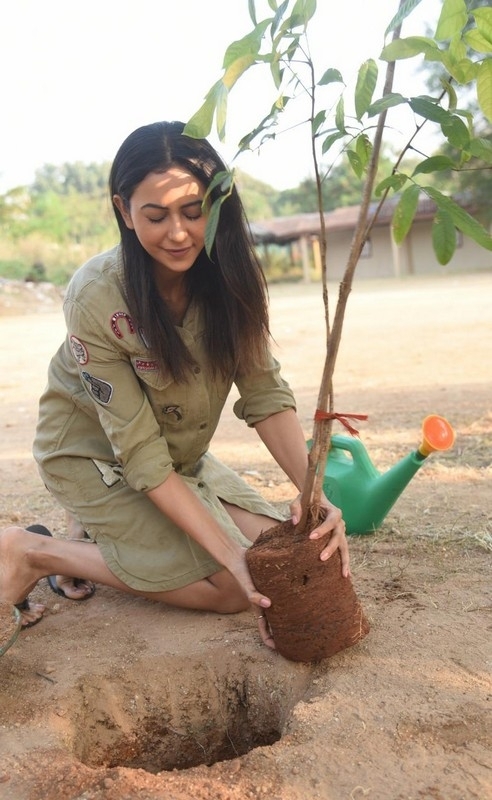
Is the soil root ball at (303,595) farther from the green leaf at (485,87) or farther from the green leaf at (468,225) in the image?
the green leaf at (485,87)

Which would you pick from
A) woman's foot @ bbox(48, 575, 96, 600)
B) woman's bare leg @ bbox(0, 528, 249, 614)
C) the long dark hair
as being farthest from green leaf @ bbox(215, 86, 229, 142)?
woman's foot @ bbox(48, 575, 96, 600)

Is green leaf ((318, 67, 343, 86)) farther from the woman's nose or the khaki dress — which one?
the khaki dress

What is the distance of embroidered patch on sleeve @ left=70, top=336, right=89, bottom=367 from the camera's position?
5.95 ft

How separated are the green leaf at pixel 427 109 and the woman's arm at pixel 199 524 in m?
0.93

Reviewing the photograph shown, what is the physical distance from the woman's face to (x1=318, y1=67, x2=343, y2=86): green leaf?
19.0 inches

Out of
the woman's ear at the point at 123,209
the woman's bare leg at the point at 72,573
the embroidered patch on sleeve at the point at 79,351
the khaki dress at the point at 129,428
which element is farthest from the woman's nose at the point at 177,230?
the woman's bare leg at the point at 72,573

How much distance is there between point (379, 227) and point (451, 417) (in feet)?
59.6

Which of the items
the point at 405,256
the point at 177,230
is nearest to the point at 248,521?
the point at 177,230

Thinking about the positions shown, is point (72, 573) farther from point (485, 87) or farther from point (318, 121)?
point (485, 87)

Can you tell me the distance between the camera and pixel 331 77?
1205mm

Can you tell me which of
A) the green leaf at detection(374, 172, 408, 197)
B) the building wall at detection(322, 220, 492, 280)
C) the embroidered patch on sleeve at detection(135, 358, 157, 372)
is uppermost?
the green leaf at detection(374, 172, 408, 197)

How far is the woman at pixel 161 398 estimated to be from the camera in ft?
5.51

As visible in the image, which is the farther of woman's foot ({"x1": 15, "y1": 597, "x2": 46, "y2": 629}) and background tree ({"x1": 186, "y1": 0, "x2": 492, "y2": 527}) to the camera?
woman's foot ({"x1": 15, "y1": 597, "x2": 46, "y2": 629})

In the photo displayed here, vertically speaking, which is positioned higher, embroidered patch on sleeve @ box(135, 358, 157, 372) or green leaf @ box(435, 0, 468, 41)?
green leaf @ box(435, 0, 468, 41)
